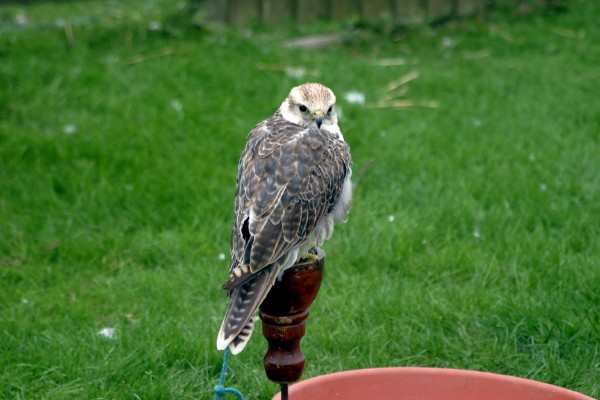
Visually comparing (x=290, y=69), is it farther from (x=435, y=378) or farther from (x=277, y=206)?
(x=435, y=378)

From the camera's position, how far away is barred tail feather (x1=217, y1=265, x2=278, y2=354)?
8.85 feet

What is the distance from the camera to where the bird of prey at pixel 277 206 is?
2816 millimetres

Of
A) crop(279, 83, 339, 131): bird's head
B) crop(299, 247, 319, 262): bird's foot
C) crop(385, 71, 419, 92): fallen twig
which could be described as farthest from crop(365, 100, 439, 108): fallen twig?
crop(299, 247, 319, 262): bird's foot

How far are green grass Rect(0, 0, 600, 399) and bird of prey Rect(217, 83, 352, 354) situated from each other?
31.5 inches

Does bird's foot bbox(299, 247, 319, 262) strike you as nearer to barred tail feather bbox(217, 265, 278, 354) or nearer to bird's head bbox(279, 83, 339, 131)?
barred tail feather bbox(217, 265, 278, 354)

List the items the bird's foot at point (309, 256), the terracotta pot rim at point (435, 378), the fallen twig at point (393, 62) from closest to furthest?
the terracotta pot rim at point (435, 378) < the bird's foot at point (309, 256) < the fallen twig at point (393, 62)

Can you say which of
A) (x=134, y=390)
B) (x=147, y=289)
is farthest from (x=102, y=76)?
(x=134, y=390)

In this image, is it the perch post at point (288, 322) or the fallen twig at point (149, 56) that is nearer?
the perch post at point (288, 322)

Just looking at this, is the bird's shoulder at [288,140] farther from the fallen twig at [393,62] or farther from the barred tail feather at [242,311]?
the fallen twig at [393,62]

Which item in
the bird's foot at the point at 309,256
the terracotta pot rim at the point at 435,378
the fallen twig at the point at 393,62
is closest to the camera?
the terracotta pot rim at the point at 435,378

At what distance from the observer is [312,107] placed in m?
3.90

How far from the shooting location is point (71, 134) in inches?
239

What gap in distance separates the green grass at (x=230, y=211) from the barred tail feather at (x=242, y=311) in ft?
2.87

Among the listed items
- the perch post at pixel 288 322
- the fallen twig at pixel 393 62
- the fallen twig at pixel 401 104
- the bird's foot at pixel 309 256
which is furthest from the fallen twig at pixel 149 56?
the perch post at pixel 288 322
